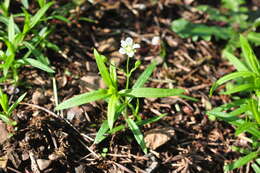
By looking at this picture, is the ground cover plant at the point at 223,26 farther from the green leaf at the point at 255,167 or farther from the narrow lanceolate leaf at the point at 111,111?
the narrow lanceolate leaf at the point at 111,111

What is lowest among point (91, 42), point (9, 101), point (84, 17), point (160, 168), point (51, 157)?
point (160, 168)

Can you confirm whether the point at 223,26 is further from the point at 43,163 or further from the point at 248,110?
the point at 43,163

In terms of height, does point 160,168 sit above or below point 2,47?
below

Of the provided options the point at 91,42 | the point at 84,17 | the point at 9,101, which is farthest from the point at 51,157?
the point at 84,17

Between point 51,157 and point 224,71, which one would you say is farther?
point 224,71

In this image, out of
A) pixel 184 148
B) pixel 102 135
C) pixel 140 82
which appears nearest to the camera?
pixel 102 135

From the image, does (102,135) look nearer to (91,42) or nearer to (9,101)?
(9,101)

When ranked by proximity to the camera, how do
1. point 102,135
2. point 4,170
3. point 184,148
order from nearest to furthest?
point 4,170 < point 102,135 < point 184,148
